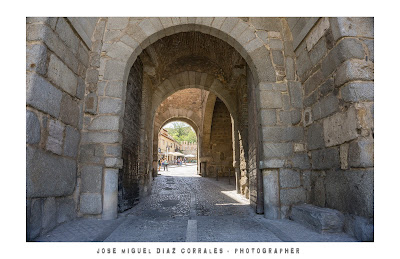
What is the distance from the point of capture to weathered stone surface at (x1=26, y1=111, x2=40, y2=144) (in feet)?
6.23

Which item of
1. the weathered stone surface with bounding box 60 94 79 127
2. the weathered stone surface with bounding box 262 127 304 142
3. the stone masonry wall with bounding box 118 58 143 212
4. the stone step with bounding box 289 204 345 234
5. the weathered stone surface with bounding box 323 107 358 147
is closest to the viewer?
the weathered stone surface with bounding box 323 107 358 147

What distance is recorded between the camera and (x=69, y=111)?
264 centimetres

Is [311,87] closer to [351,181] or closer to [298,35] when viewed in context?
[298,35]

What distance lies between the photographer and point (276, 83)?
3156 mm

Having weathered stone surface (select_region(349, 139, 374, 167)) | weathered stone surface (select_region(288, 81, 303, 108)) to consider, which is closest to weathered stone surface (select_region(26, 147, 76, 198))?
weathered stone surface (select_region(349, 139, 374, 167))

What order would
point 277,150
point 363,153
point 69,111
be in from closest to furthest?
point 363,153
point 69,111
point 277,150

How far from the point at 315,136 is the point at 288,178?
2.04ft

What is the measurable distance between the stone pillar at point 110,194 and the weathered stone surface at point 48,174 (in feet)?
1.19

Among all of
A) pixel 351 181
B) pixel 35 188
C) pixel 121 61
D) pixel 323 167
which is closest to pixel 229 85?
pixel 121 61

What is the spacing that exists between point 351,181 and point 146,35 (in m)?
3.02

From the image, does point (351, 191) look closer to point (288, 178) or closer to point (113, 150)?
point (288, 178)

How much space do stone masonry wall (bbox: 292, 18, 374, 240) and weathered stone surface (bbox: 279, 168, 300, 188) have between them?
13mm

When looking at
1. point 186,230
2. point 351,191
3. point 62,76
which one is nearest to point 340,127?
point 351,191

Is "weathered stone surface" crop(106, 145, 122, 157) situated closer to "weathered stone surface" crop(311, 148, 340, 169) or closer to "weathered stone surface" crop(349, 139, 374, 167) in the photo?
"weathered stone surface" crop(311, 148, 340, 169)
